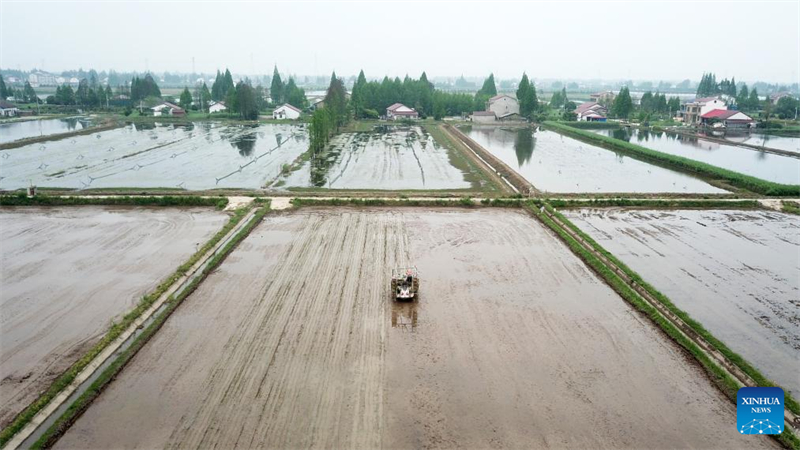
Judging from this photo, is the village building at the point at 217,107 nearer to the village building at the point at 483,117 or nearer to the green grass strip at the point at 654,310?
the village building at the point at 483,117

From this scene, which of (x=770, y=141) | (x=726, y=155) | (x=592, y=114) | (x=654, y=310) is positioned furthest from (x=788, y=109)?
(x=654, y=310)

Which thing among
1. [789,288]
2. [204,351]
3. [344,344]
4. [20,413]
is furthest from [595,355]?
[20,413]

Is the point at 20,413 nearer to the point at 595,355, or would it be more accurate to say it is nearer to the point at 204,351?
the point at 204,351

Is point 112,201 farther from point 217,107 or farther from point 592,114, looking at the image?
→ point 592,114

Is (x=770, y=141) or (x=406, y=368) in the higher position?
(x=770, y=141)

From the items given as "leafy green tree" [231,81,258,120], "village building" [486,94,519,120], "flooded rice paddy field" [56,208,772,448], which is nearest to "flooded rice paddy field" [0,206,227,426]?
"flooded rice paddy field" [56,208,772,448]

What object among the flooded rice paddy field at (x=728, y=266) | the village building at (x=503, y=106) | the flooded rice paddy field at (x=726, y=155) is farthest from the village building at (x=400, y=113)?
the flooded rice paddy field at (x=728, y=266)
